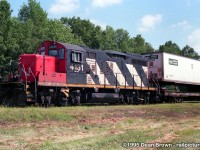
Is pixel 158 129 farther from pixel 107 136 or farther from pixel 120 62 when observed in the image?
pixel 120 62

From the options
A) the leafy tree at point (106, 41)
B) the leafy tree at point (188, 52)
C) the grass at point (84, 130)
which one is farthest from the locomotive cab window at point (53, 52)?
the leafy tree at point (188, 52)

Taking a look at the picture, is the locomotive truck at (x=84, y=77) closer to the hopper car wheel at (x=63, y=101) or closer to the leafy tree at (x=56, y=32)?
the hopper car wheel at (x=63, y=101)

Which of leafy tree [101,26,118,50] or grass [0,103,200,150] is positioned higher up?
leafy tree [101,26,118,50]

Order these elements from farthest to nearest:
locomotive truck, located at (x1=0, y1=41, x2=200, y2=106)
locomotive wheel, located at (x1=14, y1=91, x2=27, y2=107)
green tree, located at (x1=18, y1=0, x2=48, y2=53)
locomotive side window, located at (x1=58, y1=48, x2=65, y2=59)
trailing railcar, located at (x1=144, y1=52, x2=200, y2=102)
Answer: green tree, located at (x1=18, y1=0, x2=48, y2=53), trailing railcar, located at (x1=144, y1=52, x2=200, y2=102), locomotive side window, located at (x1=58, y1=48, x2=65, y2=59), locomotive truck, located at (x1=0, y1=41, x2=200, y2=106), locomotive wheel, located at (x1=14, y1=91, x2=27, y2=107)

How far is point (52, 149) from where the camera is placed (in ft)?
31.8

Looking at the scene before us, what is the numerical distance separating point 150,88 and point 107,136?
1971cm

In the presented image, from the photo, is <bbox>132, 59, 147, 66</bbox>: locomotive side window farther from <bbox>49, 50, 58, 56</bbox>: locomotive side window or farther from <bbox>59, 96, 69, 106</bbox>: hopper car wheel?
<bbox>59, 96, 69, 106</bbox>: hopper car wheel

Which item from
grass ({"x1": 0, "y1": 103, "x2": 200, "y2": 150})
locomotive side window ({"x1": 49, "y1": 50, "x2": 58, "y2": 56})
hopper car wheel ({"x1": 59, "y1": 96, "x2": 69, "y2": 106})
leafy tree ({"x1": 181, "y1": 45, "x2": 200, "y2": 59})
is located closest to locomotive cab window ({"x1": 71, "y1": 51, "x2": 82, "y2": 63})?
locomotive side window ({"x1": 49, "y1": 50, "x2": 58, "y2": 56})

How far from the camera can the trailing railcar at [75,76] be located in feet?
69.7

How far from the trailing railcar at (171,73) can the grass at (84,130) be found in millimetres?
15030

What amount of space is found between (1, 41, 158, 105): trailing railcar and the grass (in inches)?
179

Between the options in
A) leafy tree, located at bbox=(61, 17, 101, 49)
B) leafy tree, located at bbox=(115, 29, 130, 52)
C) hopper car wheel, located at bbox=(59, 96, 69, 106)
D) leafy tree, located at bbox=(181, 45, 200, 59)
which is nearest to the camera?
hopper car wheel, located at bbox=(59, 96, 69, 106)

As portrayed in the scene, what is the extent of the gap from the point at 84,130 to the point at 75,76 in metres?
10.2

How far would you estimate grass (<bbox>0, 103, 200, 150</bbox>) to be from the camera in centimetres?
1063
